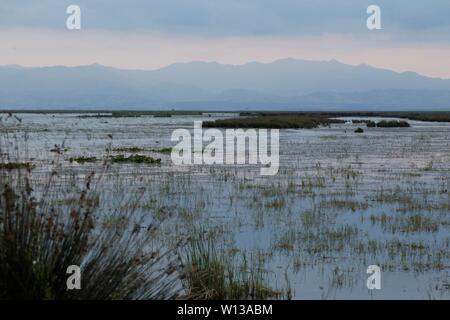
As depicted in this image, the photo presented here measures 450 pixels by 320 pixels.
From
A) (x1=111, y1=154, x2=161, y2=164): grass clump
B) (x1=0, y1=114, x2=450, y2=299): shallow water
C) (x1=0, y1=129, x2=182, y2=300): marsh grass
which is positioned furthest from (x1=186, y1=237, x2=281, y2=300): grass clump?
(x1=111, y1=154, x2=161, y2=164): grass clump

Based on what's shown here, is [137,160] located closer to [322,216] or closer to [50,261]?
[322,216]

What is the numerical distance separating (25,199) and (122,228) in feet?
4.25

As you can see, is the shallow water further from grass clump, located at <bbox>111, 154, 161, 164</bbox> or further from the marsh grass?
the marsh grass

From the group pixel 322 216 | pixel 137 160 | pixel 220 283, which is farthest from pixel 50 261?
pixel 137 160

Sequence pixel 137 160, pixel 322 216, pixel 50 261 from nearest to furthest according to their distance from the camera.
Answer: pixel 50 261
pixel 322 216
pixel 137 160

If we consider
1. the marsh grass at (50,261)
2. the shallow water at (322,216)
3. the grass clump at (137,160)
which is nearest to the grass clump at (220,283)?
the shallow water at (322,216)

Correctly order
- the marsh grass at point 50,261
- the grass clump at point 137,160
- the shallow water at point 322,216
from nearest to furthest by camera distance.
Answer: the marsh grass at point 50,261 → the shallow water at point 322,216 → the grass clump at point 137,160

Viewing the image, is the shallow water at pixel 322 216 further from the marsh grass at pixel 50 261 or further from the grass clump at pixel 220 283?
the marsh grass at pixel 50 261

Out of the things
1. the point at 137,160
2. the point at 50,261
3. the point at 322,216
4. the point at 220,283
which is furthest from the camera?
the point at 137,160

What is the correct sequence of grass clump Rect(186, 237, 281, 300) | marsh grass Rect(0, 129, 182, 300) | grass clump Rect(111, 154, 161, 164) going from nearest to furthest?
1. marsh grass Rect(0, 129, 182, 300)
2. grass clump Rect(186, 237, 281, 300)
3. grass clump Rect(111, 154, 161, 164)

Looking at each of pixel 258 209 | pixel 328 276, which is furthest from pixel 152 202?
pixel 328 276

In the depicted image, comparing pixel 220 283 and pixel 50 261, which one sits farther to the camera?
pixel 220 283

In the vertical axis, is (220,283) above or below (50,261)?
below
